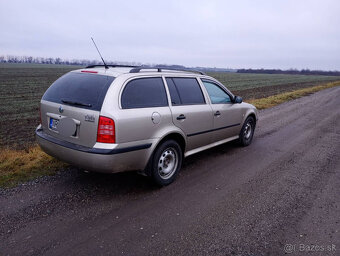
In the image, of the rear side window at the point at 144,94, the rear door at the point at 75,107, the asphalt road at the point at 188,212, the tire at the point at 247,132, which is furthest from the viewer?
the tire at the point at 247,132

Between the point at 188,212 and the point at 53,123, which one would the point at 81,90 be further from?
the point at 188,212

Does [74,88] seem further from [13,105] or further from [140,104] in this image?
[13,105]

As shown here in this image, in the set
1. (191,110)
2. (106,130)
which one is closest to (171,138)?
(191,110)

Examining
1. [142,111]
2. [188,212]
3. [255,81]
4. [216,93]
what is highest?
[255,81]

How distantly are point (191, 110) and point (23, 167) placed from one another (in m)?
3.05

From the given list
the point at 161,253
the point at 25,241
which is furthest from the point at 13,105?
the point at 161,253

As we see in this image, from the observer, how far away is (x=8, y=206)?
128 inches

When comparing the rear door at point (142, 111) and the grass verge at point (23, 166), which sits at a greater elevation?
the rear door at point (142, 111)

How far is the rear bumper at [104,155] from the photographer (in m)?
3.19

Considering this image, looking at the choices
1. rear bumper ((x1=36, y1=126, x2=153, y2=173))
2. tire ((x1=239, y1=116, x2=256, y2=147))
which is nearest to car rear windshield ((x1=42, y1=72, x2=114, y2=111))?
rear bumper ((x1=36, y1=126, x2=153, y2=173))

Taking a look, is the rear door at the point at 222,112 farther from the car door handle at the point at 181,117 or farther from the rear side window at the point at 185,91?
the car door handle at the point at 181,117

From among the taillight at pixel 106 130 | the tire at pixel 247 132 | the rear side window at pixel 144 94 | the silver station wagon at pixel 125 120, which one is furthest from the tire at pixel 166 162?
the tire at pixel 247 132

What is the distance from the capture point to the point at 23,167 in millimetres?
4375

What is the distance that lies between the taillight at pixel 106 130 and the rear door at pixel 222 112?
2.25 metres
